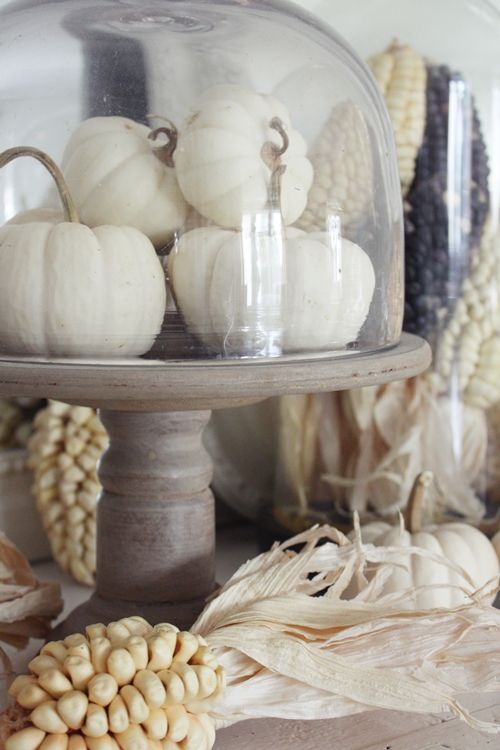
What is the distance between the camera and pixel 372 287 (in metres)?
0.59

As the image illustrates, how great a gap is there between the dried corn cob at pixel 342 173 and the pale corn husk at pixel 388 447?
0.76 feet

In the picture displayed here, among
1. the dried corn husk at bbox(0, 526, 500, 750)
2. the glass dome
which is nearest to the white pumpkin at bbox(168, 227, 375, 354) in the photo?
the glass dome

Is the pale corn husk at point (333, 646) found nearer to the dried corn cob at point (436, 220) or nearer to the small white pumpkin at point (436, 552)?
the small white pumpkin at point (436, 552)

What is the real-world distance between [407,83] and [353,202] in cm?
24

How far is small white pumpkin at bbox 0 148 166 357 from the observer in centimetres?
52

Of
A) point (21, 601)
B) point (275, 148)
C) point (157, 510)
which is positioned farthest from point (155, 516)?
point (275, 148)

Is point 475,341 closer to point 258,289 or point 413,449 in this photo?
point 413,449

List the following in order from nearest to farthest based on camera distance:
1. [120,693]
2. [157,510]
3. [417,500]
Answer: [120,693]
[157,510]
[417,500]

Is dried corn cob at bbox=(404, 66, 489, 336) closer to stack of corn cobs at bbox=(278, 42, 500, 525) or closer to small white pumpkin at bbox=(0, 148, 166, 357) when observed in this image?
stack of corn cobs at bbox=(278, 42, 500, 525)

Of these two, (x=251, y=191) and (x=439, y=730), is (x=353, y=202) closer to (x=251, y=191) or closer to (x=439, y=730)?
(x=251, y=191)

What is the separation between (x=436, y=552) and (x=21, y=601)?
263mm

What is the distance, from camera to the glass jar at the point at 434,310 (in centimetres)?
82

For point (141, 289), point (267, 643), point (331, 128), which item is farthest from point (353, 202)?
point (267, 643)

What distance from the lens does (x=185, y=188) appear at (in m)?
0.54
